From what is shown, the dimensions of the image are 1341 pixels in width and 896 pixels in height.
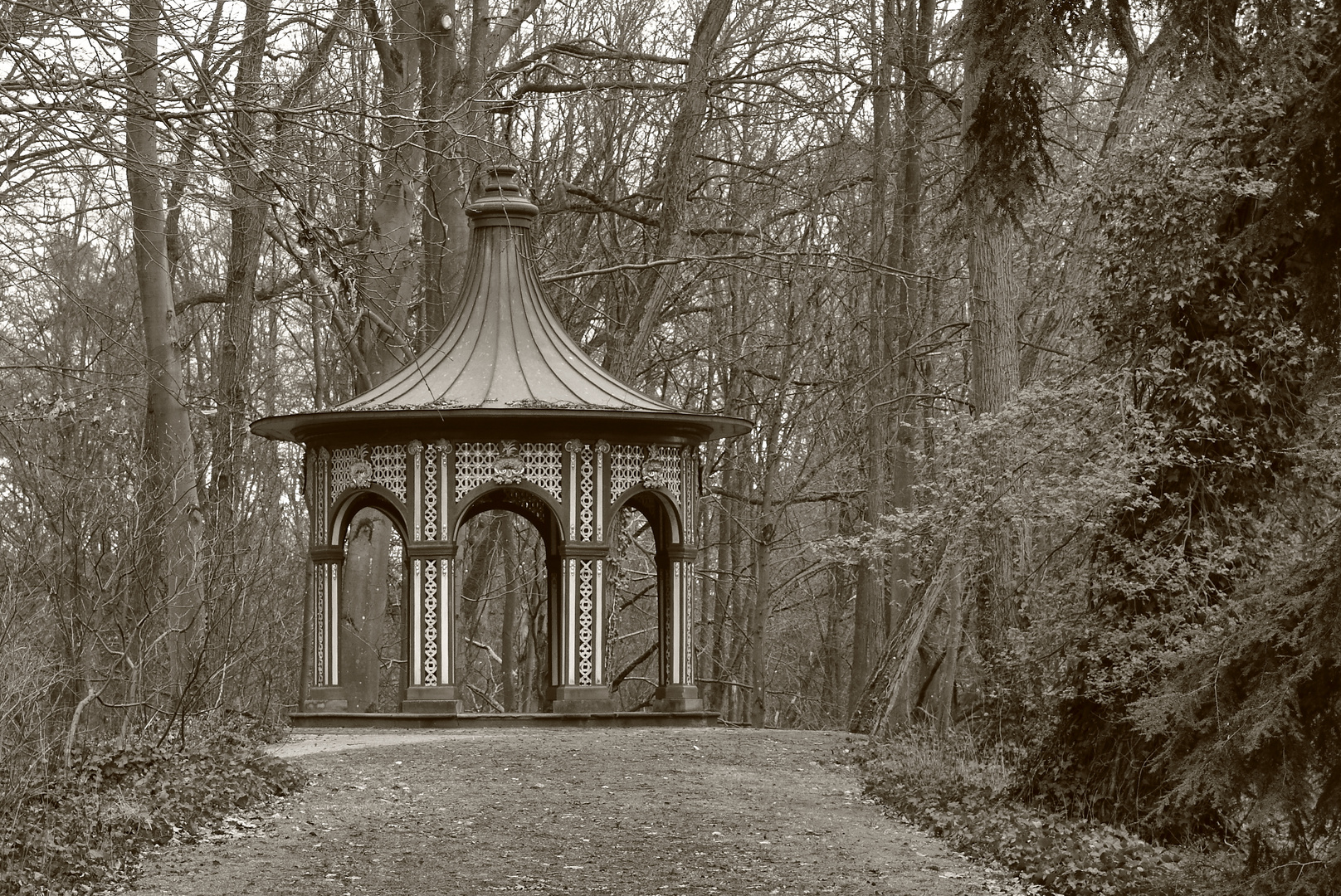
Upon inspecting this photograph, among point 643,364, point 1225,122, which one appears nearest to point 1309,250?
point 1225,122

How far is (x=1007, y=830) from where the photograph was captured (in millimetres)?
9688

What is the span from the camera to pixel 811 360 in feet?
82.5

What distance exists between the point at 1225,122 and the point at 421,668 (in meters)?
8.60

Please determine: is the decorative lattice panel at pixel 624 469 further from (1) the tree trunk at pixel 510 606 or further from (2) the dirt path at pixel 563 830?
(1) the tree trunk at pixel 510 606

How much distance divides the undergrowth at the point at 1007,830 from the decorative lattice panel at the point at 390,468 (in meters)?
4.83

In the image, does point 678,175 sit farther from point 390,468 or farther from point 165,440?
point 165,440

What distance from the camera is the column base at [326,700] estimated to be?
15.6 metres

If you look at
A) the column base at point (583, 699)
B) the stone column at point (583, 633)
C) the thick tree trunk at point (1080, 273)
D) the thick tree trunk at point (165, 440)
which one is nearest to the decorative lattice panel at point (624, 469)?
the stone column at point (583, 633)

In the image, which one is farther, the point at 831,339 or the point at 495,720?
the point at 831,339

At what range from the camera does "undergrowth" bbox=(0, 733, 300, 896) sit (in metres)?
7.77

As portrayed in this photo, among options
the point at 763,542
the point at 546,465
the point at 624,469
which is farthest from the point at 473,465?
the point at 763,542

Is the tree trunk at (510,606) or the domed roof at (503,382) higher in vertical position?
the domed roof at (503,382)

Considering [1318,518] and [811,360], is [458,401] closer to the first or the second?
[1318,518]

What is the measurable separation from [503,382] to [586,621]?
231cm
